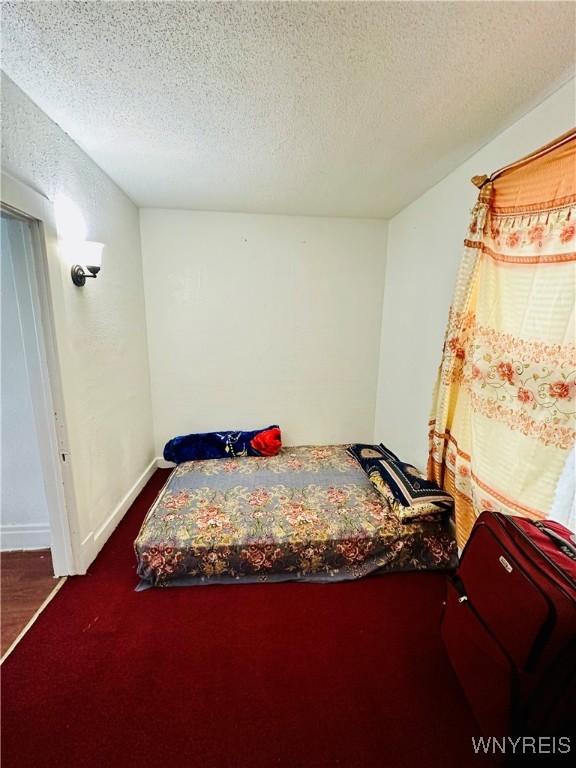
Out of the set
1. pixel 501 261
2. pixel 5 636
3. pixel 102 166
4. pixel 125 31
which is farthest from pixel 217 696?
pixel 102 166

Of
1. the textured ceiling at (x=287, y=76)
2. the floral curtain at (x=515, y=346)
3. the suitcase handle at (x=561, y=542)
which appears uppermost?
the textured ceiling at (x=287, y=76)

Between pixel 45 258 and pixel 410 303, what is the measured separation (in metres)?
2.38

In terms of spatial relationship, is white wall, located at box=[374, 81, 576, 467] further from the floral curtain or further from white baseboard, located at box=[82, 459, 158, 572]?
white baseboard, located at box=[82, 459, 158, 572]

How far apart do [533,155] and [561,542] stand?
4.90ft

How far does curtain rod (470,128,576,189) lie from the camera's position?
1.14m

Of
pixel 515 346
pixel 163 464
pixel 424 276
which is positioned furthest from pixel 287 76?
pixel 163 464

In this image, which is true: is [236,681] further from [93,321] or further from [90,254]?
[90,254]

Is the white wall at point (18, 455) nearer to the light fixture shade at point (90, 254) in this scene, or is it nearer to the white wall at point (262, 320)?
the light fixture shade at point (90, 254)

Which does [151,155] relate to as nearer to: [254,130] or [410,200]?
[254,130]

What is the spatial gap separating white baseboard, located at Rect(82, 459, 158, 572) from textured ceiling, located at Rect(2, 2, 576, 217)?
87.5 inches

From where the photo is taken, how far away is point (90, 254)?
67.1 inches

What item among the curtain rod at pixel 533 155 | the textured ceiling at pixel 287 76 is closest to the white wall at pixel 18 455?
the textured ceiling at pixel 287 76

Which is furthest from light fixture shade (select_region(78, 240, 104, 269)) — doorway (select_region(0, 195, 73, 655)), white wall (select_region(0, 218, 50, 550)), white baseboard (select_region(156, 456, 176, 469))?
white baseboard (select_region(156, 456, 176, 469))

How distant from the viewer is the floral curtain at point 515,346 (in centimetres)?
119
